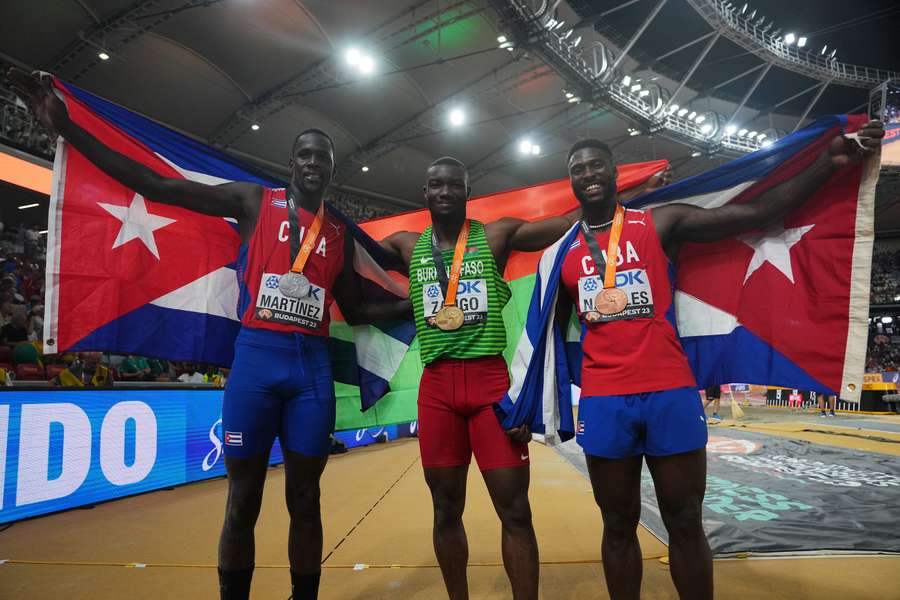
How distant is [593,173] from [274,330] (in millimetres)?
1455

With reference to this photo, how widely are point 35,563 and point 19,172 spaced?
1065 cm

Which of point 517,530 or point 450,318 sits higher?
point 450,318

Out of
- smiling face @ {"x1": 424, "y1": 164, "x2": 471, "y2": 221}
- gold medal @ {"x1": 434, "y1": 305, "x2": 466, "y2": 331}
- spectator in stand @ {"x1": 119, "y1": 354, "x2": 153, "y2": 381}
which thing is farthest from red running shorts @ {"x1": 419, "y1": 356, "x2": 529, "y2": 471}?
spectator in stand @ {"x1": 119, "y1": 354, "x2": 153, "y2": 381}

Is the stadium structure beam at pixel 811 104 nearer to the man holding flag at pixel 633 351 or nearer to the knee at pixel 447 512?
the man holding flag at pixel 633 351

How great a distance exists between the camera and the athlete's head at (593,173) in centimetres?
203

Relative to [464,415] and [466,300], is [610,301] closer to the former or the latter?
[466,300]

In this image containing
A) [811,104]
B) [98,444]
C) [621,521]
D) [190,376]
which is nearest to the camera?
[621,521]

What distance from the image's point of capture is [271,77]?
12.9 m

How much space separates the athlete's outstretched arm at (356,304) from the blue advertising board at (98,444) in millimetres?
1268

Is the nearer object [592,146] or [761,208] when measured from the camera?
[592,146]

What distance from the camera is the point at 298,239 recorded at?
7.16 feet

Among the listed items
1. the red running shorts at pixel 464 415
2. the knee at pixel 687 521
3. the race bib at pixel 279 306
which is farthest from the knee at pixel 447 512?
the race bib at pixel 279 306

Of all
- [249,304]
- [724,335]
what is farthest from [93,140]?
[724,335]

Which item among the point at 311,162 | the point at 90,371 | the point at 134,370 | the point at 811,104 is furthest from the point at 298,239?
the point at 811,104
